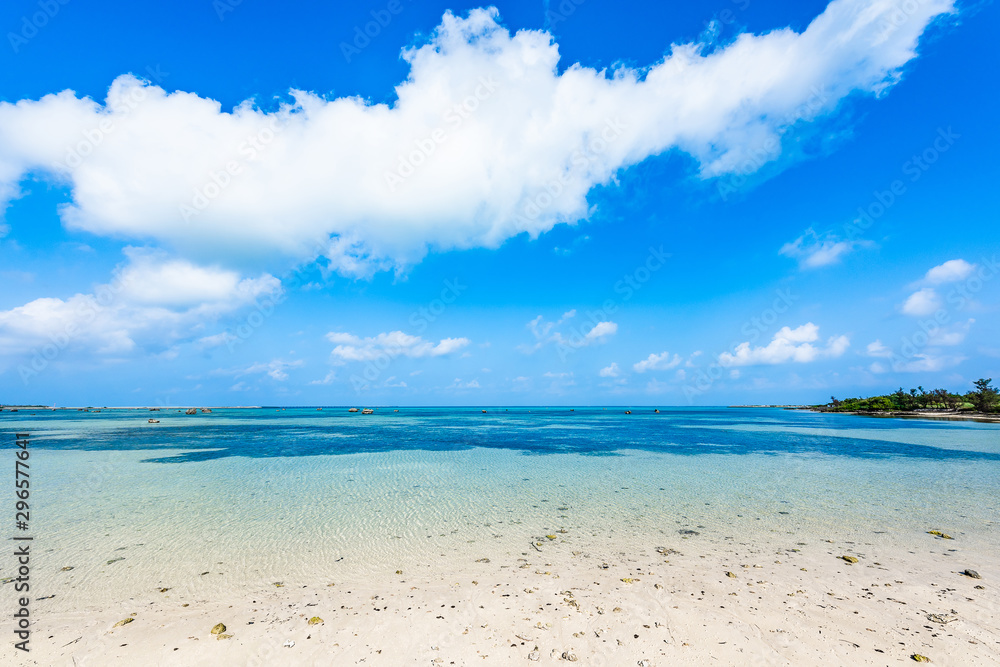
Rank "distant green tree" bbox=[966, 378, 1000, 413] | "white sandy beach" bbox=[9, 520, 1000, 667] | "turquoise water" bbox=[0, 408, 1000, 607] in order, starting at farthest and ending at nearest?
"distant green tree" bbox=[966, 378, 1000, 413]
"turquoise water" bbox=[0, 408, 1000, 607]
"white sandy beach" bbox=[9, 520, 1000, 667]

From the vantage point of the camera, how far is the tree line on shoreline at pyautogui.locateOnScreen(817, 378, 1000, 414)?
309 feet

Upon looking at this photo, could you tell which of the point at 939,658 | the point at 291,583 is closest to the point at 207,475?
the point at 291,583

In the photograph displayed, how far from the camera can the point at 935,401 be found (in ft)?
361

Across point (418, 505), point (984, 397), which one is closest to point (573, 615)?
point (418, 505)

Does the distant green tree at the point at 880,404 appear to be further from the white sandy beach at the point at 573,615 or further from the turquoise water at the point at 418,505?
the white sandy beach at the point at 573,615

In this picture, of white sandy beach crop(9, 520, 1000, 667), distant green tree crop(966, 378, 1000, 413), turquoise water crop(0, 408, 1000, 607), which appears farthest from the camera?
distant green tree crop(966, 378, 1000, 413)

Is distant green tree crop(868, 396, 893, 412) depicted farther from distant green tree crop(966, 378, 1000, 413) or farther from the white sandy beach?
the white sandy beach

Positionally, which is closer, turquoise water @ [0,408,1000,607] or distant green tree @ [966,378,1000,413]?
turquoise water @ [0,408,1000,607]

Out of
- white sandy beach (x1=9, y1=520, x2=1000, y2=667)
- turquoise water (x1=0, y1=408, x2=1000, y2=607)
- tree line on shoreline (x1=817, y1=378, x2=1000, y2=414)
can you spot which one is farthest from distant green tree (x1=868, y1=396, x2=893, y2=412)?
white sandy beach (x1=9, y1=520, x2=1000, y2=667)

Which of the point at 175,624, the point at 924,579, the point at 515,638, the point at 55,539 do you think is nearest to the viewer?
the point at 515,638

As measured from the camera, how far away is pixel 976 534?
12.7m

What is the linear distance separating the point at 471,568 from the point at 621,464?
19.9 meters

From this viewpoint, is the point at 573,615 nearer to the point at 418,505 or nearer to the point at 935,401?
the point at 418,505

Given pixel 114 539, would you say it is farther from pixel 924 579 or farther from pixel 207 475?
pixel 924 579
